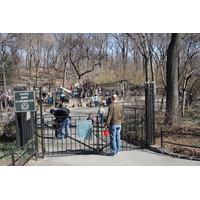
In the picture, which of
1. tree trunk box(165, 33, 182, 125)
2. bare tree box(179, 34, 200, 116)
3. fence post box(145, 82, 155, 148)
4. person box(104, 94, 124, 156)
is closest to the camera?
person box(104, 94, 124, 156)

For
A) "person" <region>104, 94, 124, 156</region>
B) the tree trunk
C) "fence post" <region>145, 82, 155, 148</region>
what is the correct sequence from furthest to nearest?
1. the tree trunk
2. "fence post" <region>145, 82, 155, 148</region>
3. "person" <region>104, 94, 124, 156</region>

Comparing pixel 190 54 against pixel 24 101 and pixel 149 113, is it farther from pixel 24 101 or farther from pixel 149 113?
pixel 24 101

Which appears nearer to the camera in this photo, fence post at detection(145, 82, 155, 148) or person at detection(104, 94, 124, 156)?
person at detection(104, 94, 124, 156)

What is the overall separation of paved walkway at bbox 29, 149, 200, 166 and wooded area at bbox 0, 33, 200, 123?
13.9ft

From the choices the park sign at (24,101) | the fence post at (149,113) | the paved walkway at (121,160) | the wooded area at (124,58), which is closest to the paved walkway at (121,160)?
the paved walkway at (121,160)

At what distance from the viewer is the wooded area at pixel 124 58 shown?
35.2 ft

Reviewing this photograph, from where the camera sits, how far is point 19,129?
6914 mm

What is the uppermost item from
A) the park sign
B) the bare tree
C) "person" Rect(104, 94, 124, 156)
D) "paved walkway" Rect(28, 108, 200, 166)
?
the bare tree

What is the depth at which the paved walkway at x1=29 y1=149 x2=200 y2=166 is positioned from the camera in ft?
18.7

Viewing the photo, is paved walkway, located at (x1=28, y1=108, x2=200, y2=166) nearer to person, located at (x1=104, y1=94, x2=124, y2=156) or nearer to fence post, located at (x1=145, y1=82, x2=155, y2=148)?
person, located at (x1=104, y1=94, x2=124, y2=156)

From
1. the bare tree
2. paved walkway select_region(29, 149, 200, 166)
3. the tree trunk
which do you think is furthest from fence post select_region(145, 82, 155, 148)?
the bare tree

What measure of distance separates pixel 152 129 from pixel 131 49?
1488 inches

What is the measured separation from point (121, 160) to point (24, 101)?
10.4ft

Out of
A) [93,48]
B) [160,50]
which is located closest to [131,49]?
[93,48]
